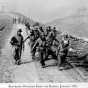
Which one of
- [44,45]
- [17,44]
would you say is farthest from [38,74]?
[17,44]

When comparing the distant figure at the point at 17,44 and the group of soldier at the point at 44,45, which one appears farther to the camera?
the distant figure at the point at 17,44

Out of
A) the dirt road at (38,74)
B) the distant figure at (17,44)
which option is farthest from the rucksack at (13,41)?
the dirt road at (38,74)

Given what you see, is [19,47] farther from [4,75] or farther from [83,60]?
[83,60]

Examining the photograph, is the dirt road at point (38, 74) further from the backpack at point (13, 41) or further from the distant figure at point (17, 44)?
the backpack at point (13, 41)

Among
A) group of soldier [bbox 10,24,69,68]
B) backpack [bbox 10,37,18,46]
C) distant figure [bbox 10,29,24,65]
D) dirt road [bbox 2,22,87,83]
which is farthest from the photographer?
distant figure [bbox 10,29,24,65]

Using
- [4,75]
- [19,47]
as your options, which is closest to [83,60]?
[19,47]

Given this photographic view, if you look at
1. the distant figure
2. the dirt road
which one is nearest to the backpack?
the distant figure

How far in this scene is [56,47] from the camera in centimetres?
1753

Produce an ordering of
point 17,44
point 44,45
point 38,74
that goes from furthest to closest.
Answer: point 17,44, point 44,45, point 38,74

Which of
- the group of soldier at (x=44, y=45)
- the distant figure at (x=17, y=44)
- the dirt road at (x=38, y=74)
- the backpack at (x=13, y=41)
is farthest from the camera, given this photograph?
the distant figure at (x=17, y=44)

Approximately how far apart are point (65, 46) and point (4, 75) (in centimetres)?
383

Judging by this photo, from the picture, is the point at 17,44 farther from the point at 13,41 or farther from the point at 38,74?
the point at 38,74

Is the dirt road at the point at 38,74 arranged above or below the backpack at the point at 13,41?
below

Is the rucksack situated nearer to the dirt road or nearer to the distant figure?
the distant figure
